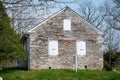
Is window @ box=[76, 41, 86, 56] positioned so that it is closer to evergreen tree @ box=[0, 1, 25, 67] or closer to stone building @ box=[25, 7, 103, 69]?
stone building @ box=[25, 7, 103, 69]

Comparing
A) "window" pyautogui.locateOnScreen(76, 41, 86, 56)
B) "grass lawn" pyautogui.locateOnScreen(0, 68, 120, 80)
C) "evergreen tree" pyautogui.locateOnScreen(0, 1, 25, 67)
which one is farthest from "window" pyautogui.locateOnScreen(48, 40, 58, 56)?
"grass lawn" pyautogui.locateOnScreen(0, 68, 120, 80)

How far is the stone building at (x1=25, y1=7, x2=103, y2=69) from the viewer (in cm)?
3547

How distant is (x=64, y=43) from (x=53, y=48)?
1340 millimetres

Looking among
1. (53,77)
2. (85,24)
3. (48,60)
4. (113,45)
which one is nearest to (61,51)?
(48,60)

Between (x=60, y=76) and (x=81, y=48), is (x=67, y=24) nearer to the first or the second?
(x=81, y=48)

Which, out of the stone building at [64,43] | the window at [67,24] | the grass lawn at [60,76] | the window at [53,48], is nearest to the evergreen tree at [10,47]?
the grass lawn at [60,76]

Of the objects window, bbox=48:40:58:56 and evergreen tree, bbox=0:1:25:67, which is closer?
evergreen tree, bbox=0:1:25:67

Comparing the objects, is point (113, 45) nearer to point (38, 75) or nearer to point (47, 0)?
point (38, 75)

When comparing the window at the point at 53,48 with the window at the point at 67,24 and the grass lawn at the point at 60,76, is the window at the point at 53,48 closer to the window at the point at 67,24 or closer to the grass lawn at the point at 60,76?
the window at the point at 67,24

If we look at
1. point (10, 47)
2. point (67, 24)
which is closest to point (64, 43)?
point (67, 24)

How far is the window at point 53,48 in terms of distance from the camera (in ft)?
117

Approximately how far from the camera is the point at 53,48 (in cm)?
3588

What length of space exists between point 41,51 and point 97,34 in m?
6.41

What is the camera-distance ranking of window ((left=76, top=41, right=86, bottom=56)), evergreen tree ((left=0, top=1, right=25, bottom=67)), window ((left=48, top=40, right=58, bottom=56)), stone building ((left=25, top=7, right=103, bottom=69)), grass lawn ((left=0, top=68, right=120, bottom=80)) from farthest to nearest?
window ((left=76, top=41, right=86, bottom=56)) → window ((left=48, top=40, right=58, bottom=56)) → stone building ((left=25, top=7, right=103, bottom=69)) → evergreen tree ((left=0, top=1, right=25, bottom=67)) → grass lawn ((left=0, top=68, right=120, bottom=80))
